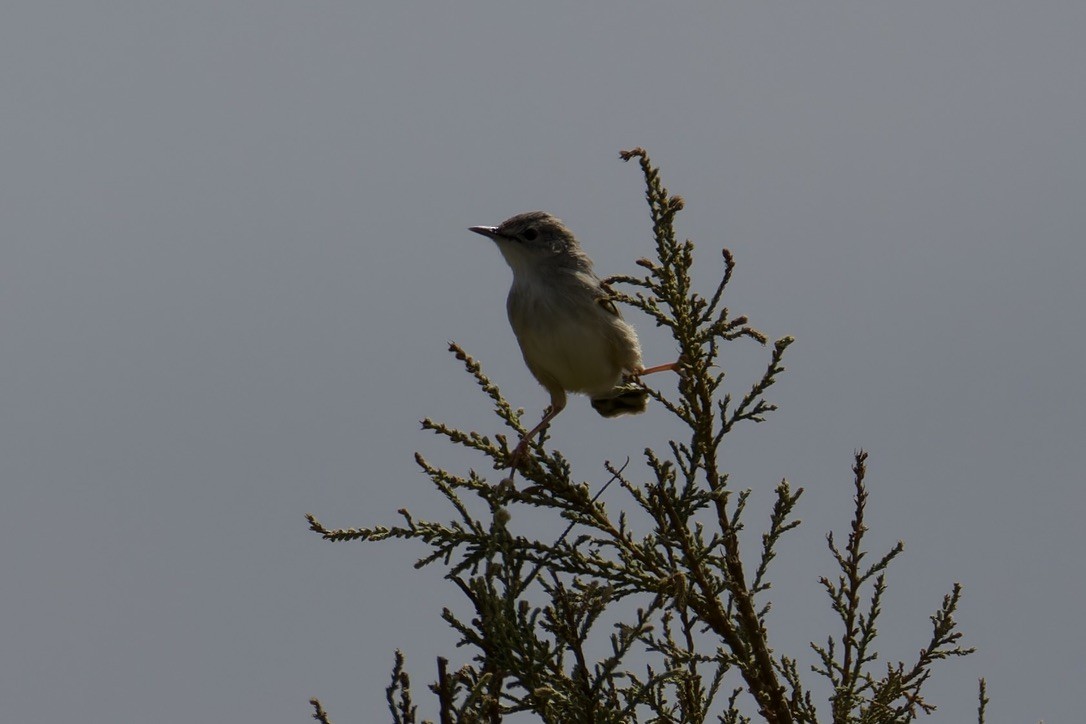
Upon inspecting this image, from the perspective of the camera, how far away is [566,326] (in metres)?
7.09

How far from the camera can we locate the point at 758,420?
5.18 meters

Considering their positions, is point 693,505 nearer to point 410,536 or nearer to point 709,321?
point 709,321

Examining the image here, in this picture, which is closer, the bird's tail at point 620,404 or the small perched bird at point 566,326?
the small perched bird at point 566,326

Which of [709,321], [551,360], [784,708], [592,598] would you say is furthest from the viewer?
[551,360]

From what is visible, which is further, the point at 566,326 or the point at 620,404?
the point at 620,404

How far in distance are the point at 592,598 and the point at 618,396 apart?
3.20 metres

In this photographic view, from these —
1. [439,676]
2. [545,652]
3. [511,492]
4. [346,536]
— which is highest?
[511,492]

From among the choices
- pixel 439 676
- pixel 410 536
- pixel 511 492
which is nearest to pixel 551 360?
pixel 511 492

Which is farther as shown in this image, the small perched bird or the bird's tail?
the bird's tail

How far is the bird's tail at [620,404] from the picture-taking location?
7.55 m

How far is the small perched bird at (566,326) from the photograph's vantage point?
7121 mm

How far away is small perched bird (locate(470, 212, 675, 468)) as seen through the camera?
7.12 m

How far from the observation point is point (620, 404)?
7.64 metres

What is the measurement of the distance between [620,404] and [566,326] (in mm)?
793
